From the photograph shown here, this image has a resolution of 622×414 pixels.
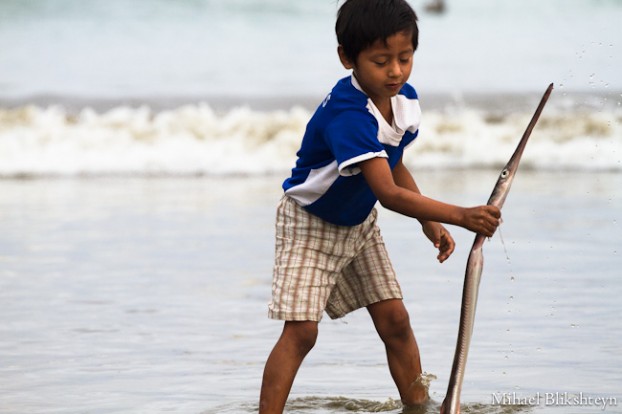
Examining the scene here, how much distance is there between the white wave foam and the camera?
11.6 m

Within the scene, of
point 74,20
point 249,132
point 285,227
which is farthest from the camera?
point 74,20

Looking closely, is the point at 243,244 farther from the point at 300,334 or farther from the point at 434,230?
the point at 300,334

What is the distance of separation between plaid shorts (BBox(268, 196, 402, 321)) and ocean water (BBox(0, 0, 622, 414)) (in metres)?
0.43

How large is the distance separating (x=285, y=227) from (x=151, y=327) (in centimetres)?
161

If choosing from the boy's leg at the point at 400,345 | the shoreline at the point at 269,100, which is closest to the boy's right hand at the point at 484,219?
the boy's leg at the point at 400,345

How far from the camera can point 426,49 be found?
22.2 meters

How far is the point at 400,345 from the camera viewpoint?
4008 millimetres

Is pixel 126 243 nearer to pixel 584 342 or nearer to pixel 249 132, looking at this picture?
pixel 584 342

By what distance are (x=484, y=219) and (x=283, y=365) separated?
877 millimetres

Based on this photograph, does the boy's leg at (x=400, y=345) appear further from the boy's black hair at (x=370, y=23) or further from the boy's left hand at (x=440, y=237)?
the boy's black hair at (x=370, y=23)

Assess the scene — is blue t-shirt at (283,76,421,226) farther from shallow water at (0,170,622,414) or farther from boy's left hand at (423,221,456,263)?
shallow water at (0,170,622,414)

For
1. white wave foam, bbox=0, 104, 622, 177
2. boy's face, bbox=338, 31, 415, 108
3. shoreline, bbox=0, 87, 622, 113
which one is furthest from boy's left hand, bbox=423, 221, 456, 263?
shoreline, bbox=0, 87, 622, 113

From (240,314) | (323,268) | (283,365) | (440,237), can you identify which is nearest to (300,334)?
(283,365)

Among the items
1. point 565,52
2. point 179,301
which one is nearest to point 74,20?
point 565,52
